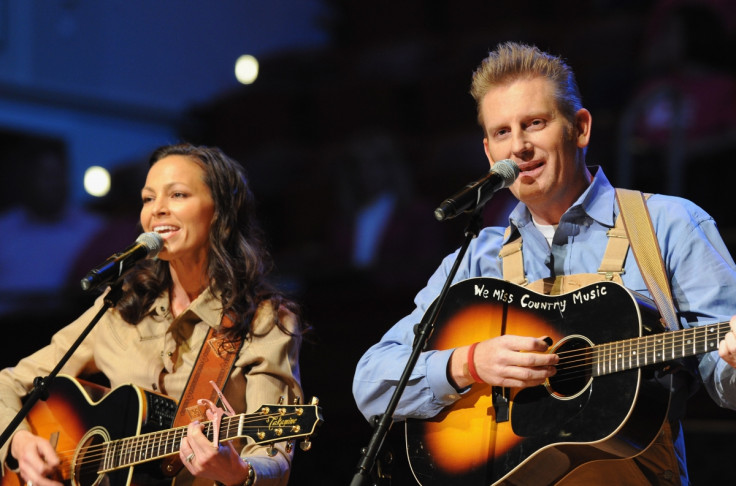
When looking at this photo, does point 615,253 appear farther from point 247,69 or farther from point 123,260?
point 247,69

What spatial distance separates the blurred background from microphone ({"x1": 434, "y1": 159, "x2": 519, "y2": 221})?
2126mm

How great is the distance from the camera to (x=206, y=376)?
2996 mm

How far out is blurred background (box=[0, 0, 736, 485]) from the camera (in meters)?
4.91

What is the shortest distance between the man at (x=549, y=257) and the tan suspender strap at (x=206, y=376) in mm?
468

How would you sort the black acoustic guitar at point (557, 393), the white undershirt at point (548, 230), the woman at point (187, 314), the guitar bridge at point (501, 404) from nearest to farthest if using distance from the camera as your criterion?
the black acoustic guitar at point (557, 393), the guitar bridge at point (501, 404), the white undershirt at point (548, 230), the woman at point (187, 314)

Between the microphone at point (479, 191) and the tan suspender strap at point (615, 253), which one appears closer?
the microphone at point (479, 191)

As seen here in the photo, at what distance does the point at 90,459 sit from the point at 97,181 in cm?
501

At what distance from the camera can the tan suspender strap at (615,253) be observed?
2.51 m

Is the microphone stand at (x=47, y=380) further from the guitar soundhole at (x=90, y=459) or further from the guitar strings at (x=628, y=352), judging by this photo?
the guitar strings at (x=628, y=352)

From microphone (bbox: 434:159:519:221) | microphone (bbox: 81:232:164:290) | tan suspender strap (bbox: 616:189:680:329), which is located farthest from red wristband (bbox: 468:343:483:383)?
microphone (bbox: 81:232:164:290)

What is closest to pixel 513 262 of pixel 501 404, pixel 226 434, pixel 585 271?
pixel 585 271

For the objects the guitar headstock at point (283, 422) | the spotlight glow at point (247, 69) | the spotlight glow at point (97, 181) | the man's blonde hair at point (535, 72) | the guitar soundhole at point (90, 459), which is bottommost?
the guitar soundhole at point (90, 459)

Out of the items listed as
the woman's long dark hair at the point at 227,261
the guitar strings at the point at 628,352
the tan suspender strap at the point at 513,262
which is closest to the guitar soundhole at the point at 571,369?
the guitar strings at the point at 628,352

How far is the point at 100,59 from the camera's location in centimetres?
792
